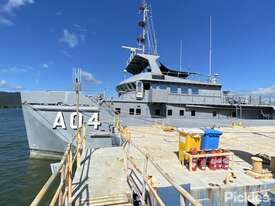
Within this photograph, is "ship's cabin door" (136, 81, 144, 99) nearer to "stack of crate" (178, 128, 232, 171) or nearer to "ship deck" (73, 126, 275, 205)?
"ship deck" (73, 126, 275, 205)

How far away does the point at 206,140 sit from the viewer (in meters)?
7.48

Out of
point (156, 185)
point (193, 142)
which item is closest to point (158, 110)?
point (193, 142)

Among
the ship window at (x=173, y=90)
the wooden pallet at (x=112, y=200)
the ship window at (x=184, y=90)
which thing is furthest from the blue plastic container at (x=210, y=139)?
the ship window at (x=184, y=90)

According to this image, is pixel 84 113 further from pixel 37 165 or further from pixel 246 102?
pixel 246 102

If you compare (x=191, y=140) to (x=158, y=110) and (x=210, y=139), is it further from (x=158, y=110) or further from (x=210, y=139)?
(x=158, y=110)

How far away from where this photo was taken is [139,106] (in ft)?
56.0

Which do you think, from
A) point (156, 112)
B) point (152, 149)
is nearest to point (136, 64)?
point (156, 112)

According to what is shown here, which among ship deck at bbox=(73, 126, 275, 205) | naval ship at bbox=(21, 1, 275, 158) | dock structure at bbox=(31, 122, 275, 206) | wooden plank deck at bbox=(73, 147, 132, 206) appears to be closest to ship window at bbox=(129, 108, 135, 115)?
naval ship at bbox=(21, 1, 275, 158)

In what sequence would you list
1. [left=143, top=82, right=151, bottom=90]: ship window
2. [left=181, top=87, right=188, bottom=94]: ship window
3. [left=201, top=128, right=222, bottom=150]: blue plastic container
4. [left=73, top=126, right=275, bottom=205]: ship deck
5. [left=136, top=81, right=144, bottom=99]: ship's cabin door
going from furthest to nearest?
1. [left=181, top=87, right=188, bottom=94]: ship window
2. [left=143, top=82, right=151, bottom=90]: ship window
3. [left=136, top=81, right=144, bottom=99]: ship's cabin door
4. [left=201, top=128, right=222, bottom=150]: blue plastic container
5. [left=73, top=126, right=275, bottom=205]: ship deck

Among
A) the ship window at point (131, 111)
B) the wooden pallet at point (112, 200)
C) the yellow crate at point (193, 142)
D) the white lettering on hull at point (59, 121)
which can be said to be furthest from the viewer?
the ship window at point (131, 111)

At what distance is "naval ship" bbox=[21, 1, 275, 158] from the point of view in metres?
14.3

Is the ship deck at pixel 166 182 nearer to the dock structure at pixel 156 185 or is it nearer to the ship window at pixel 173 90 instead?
the dock structure at pixel 156 185

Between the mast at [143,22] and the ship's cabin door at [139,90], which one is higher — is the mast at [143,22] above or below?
above

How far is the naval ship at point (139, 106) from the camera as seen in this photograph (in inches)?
564
